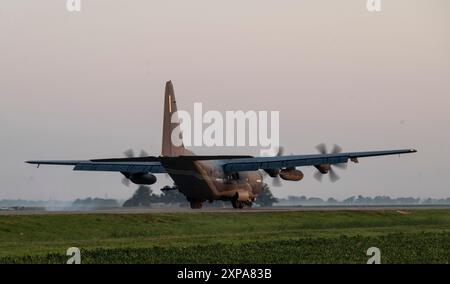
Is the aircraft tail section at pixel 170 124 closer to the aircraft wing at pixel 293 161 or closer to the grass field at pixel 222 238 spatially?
the aircraft wing at pixel 293 161

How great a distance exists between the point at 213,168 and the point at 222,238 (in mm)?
32820

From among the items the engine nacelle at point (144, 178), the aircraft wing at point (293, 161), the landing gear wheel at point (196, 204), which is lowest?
the landing gear wheel at point (196, 204)

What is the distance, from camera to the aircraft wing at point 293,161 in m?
77.9

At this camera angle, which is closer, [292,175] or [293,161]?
[293,161]

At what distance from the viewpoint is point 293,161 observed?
8000 cm

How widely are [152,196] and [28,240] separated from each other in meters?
98.6

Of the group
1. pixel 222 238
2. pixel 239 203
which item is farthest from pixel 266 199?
pixel 222 238

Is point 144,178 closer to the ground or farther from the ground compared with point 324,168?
closer to the ground

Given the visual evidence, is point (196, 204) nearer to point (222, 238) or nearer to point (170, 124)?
point (170, 124)

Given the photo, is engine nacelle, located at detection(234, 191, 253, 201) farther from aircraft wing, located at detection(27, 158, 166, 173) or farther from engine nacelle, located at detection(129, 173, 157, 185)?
engine nacelle, located at detection(129, 173, 157, 185)

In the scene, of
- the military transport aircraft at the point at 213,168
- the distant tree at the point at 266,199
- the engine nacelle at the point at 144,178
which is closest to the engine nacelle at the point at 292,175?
the military transport aircraft at the point at 213,168
